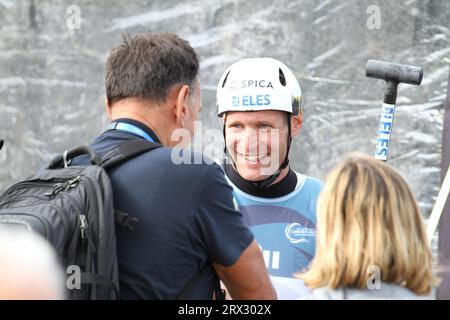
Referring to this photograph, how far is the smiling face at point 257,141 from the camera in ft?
9.86

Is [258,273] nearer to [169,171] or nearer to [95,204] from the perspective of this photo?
[169,171]

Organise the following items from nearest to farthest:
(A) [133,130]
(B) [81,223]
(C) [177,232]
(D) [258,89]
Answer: (B) [81,223]
(C) [177,232]
(A) [133,130]
(D) [258,89]

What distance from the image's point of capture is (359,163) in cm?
219

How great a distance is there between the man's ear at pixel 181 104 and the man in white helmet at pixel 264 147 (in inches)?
30.9

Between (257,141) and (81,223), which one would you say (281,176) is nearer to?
(257,141)

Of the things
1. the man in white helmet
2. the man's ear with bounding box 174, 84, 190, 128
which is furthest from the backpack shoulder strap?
the man in white helmet

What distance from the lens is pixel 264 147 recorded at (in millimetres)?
3020

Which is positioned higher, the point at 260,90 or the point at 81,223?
the point at 260,90

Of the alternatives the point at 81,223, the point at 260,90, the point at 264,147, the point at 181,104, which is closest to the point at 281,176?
the point at 264,147

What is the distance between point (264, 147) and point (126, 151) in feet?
3.55

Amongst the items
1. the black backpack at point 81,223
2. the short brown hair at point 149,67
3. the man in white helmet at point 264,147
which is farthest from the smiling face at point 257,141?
the black backpack at point 81,223

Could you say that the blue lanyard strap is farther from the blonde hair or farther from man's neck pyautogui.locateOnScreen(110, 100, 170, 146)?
the blonde hair

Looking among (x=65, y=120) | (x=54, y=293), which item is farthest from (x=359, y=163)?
(x=65, y=120)

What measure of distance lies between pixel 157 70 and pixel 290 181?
3.39ft
